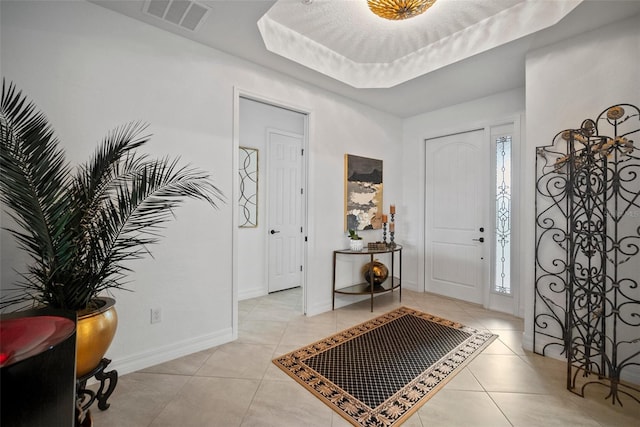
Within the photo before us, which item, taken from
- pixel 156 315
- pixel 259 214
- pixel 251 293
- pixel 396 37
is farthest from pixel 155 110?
pixel 251 293

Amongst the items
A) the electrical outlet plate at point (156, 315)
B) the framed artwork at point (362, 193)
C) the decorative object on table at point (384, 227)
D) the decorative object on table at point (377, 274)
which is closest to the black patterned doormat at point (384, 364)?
the decorative object on table at point (377, 274)

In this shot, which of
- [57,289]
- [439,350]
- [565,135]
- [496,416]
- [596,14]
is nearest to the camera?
[57,289]

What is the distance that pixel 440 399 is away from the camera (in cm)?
187

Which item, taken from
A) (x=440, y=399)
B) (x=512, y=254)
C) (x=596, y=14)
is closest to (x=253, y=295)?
(x=440, y=399)

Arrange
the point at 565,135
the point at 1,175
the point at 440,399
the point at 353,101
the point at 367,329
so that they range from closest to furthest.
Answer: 1. the point at 1,175
2. the point at 440,399
3. the point at 565,135
4. the point at 367,329
5. the point at 353,101

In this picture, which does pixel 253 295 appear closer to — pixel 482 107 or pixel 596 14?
pixel 482 107

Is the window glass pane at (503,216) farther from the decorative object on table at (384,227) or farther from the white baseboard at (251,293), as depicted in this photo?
the white baseboard at (251,293)

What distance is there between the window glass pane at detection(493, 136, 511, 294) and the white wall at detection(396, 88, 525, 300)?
0.52 metres

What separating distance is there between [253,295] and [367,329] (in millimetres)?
1783

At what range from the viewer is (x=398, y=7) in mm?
2070

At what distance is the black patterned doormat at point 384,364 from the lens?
1.80 meters

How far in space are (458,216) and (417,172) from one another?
878 mm

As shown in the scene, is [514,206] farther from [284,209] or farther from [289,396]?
[289,396]

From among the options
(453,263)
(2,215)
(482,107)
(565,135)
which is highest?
(482,107)
